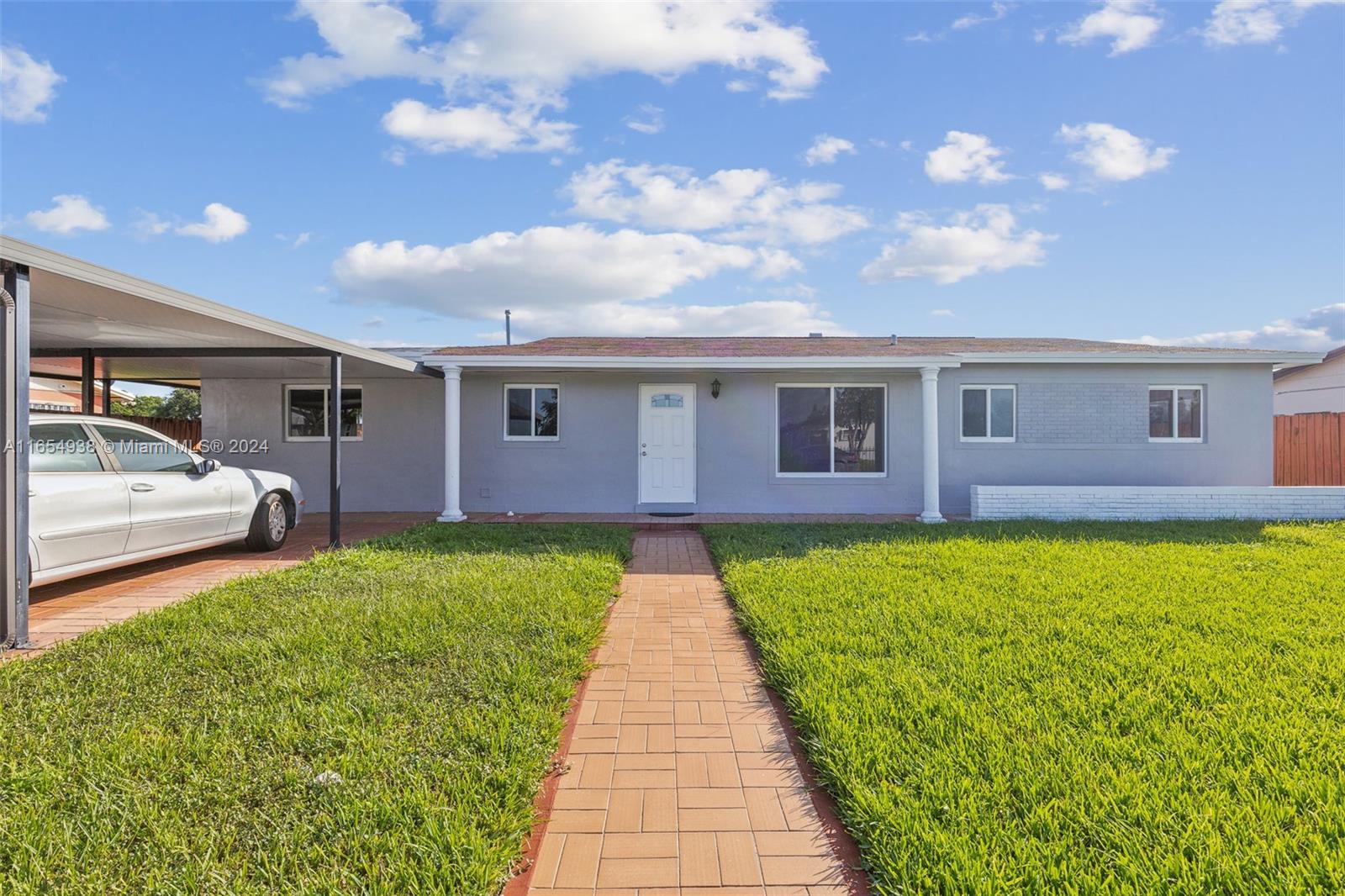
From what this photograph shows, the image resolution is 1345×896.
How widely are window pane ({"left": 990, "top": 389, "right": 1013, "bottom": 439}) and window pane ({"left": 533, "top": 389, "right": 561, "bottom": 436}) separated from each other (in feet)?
24.3

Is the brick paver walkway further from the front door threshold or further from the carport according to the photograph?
the front door threshold

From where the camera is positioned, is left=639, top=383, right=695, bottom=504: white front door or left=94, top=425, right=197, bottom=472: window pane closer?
left=94, top=425, right=197, bottom=472: window pane

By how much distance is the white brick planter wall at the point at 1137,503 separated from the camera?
10.3 meters

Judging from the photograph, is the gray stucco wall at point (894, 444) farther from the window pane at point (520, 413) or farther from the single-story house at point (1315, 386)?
the single-story house at point (1315, 386)

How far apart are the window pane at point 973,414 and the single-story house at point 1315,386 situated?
1213 cm

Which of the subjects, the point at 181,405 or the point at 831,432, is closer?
the point at 831,432

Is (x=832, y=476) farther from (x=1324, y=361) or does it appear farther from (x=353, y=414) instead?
(x=1324, y=361)

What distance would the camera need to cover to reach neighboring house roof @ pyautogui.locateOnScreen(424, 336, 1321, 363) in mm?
10586

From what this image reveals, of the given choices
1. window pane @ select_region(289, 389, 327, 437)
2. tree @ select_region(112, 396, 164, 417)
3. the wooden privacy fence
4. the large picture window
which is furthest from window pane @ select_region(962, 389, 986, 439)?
tree @ select_region(112, 396, 164, 417)

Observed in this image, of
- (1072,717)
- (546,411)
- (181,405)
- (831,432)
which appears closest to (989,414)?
(831,432)

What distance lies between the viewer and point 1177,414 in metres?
11.4

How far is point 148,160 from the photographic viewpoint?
12164 mm

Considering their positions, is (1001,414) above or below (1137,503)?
above

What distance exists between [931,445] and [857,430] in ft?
4.54
